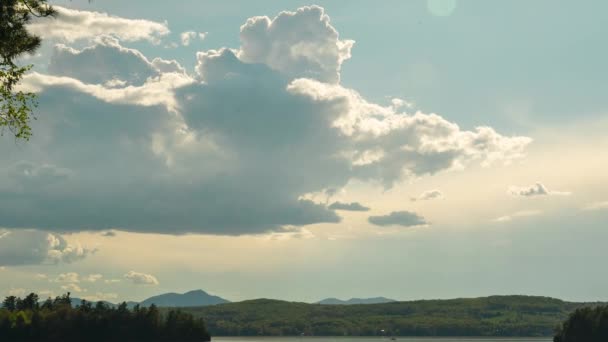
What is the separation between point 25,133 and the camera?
38.4m

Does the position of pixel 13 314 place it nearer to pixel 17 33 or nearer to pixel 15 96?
pixel 15 96

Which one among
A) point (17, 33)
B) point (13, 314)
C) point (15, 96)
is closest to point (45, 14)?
point (17, 33)

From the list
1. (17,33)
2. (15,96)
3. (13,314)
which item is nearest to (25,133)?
(15,96)

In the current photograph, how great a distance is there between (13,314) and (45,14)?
856 inches

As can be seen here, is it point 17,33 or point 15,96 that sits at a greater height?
point 17,33

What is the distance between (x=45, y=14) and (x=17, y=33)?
1.97 metres

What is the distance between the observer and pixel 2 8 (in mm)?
38875

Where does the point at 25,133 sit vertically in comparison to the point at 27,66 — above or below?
below

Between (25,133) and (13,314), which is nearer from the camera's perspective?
(13,314)

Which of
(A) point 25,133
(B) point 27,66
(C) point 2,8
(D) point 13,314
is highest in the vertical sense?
(C) point 2,8

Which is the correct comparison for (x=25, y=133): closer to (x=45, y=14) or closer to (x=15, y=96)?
(x=15, y=96)

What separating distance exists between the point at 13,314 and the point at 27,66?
20.2m

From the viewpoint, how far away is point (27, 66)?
40.3m

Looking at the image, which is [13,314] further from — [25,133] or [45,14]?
[45,14]
